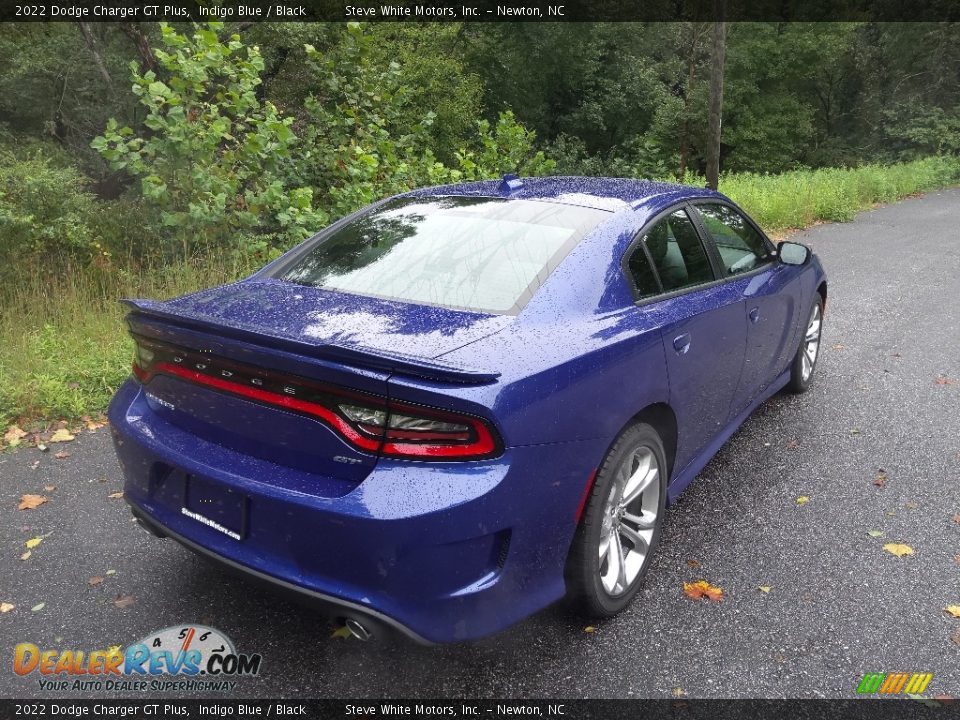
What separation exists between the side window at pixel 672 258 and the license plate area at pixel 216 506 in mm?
1666

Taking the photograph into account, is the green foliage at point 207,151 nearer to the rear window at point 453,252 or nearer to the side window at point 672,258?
the rear window at point 453,252

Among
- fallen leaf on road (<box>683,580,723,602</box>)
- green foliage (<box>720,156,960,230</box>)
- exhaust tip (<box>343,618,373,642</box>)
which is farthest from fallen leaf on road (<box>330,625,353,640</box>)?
green foliage (<box>720,156,960,230</box>)

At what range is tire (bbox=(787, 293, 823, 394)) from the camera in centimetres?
482

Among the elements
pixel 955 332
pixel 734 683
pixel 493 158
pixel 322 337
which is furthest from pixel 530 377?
pixel 493 158

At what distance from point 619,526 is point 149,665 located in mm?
1731

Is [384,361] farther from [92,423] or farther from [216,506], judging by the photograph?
[92,423]

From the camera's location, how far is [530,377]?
2.14 m

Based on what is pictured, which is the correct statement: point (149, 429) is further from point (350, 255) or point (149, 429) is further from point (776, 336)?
point (776, 336)

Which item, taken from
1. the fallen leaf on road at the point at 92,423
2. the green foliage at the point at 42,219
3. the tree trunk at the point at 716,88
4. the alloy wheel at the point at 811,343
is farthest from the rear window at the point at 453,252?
the tree trunk at the point at 716,88

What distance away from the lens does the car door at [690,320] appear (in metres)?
2.87

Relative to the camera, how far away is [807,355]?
501 centimetres

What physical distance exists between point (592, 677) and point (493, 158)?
31.0 ft

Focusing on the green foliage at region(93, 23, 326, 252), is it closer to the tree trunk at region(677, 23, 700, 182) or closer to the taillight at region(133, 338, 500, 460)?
the taillight at region(133, 338, 500, 460)

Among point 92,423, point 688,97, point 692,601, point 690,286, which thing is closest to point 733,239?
point 690,286
